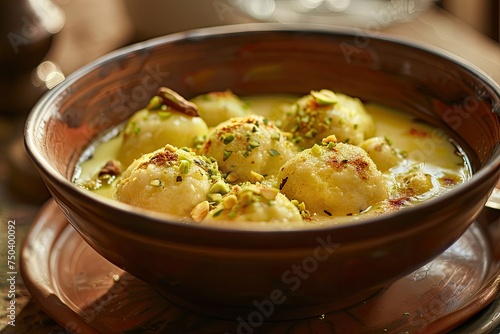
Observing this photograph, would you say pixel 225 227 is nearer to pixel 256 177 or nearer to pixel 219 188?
pixel 219 188

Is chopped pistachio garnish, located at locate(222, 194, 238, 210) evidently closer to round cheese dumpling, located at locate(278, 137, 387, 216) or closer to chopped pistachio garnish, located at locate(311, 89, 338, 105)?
round cheese dumpling, located at locate(278, 137, 387, 216)

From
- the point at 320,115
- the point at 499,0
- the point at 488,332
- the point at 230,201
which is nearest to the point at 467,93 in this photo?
the point at 320,115

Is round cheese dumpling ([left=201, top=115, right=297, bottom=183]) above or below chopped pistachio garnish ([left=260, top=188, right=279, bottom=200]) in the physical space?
below

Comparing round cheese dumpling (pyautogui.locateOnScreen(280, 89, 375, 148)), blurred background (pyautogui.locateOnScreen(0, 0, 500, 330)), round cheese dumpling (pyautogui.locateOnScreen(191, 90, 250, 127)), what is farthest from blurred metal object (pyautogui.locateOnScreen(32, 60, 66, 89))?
round cheese dumpling (pyautogui.locateOnScreen(280, 89, 375, 148))

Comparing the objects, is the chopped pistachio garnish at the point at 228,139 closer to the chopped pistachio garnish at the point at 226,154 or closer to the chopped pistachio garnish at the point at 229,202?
the chopped pistachio garnish at the point at 226,154

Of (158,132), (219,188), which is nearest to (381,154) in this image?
(219,188)

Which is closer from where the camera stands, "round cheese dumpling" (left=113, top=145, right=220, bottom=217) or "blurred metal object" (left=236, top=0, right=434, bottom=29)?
"round cheese dumpling" (left=113, top=145, right=220, bottom=217)

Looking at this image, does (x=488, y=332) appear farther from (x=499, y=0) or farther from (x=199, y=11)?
(x=499, y=0)
